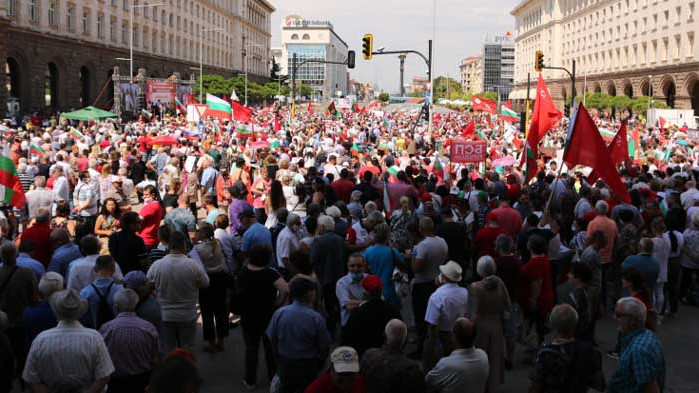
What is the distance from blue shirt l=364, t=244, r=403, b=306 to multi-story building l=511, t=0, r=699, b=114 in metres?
55.6

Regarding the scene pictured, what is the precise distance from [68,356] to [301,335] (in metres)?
1.80

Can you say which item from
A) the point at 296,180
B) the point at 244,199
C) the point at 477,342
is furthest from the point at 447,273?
the point at 296,180

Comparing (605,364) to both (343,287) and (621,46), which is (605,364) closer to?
(343,287)

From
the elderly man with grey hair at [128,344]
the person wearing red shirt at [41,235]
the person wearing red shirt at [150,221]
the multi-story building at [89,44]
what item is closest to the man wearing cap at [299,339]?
the elderly man with grey hair at [128,344]

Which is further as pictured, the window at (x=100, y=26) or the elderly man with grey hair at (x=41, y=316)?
the window at (x=100, y=26)

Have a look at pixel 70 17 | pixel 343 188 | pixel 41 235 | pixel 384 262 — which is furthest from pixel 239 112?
pixel 70 17

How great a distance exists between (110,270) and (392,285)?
306 centimetres

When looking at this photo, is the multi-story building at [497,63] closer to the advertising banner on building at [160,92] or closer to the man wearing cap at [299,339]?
the advertising banner on building at [160,92]

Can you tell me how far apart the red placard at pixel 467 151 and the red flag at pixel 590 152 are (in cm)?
758

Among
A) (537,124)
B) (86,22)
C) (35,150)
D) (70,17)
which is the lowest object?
(35,150)

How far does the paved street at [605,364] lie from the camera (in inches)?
313

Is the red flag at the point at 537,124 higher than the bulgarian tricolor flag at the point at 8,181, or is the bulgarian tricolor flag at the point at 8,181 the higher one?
the red flag at the point at 537,124

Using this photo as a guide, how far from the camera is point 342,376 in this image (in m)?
4.67

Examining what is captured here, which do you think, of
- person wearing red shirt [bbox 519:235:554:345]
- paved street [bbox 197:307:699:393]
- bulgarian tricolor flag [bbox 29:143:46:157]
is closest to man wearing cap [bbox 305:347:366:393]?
paved street [bbox 197:307:699:393]
